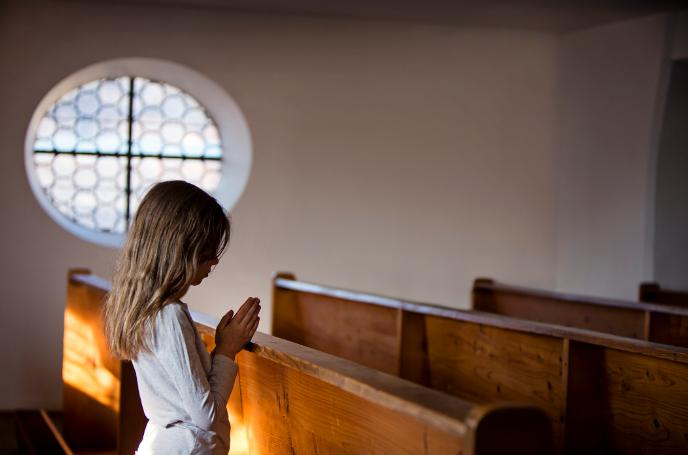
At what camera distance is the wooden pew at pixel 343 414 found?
134cm

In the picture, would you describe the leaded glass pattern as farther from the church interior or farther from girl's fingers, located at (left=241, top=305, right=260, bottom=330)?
girl's fingers, located at (left=241, top=305, right=260, bottom=330)

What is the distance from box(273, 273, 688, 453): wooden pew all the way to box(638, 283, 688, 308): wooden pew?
2.17 m

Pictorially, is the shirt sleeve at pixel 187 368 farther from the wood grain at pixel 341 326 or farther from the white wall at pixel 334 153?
the white wall at pixel 334 153

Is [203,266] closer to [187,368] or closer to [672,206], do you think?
[187,368]

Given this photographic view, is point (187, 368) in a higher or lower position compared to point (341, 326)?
higher

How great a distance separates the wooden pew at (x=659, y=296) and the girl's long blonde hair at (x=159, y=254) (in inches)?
167

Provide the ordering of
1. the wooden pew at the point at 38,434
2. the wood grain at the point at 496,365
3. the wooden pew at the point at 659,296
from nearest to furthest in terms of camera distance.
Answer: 1. the wood grain at the point at 496,365
2. the wooden pew at the point at 38,434
3. the wooden pew at the point at 659,296

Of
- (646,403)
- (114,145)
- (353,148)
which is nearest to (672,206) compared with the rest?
(353,148)

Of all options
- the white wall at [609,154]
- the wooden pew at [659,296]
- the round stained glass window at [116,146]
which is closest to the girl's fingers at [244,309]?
the wooden pew at [659,296]

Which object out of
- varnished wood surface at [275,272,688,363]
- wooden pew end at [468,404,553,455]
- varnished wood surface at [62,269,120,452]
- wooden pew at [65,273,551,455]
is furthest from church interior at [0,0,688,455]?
wooden pew end at [468,404,553,455]

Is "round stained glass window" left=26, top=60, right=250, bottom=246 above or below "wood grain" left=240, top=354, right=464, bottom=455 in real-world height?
above

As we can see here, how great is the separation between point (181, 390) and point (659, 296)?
4460 mm

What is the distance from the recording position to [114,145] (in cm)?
674

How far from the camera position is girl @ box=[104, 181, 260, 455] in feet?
6.54
